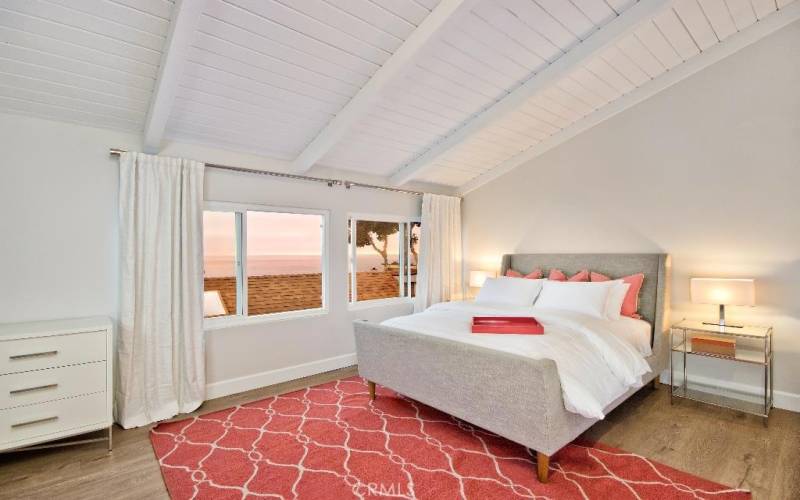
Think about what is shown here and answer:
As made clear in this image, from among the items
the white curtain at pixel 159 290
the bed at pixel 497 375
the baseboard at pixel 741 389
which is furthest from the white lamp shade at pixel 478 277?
the white curtain at pixel 159 290

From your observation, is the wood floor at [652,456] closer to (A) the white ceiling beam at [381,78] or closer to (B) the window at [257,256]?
(B) the window at [257,256]

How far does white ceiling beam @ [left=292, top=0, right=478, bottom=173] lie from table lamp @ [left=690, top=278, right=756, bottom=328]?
2723mm

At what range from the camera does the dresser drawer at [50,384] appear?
2.32 m

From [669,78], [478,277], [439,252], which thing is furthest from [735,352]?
[439,252]

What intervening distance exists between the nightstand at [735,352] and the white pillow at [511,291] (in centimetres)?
118

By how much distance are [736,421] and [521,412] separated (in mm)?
1890

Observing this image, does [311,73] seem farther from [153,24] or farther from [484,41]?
[484,41]

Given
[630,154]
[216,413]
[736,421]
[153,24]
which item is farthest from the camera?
[630,154]

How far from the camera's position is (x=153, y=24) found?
2.19 metres

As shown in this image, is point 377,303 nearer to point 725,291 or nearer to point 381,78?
point 381,78

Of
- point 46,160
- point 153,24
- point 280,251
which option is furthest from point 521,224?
point 46,160

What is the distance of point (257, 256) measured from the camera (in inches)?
152

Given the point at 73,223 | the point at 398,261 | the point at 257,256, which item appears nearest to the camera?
the point at 73,223

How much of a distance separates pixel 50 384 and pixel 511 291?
361cm
